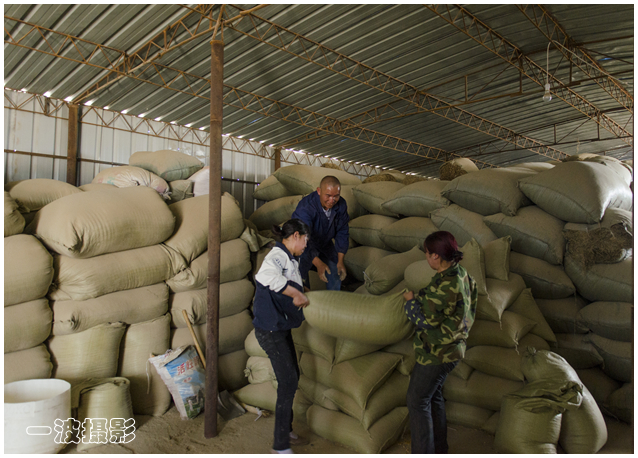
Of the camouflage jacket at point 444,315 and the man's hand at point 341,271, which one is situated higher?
the man's hand at point 341,271

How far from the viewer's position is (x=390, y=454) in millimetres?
2318

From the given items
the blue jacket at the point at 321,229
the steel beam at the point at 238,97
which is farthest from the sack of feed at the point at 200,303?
the steel beam at the point at 238,97

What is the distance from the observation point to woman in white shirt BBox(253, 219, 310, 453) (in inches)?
89.4

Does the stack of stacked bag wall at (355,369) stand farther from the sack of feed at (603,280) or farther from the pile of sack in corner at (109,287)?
the sack of feed at (603,280)

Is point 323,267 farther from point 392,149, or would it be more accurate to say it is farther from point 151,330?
point 392,149

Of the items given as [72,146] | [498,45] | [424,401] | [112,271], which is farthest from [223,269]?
[498,45]

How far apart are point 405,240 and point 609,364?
5.52ft

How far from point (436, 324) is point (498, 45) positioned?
276 inches

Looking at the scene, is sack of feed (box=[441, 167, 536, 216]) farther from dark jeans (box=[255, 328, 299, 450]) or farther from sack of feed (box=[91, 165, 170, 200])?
sack of feed (box=[91, 165, 170, 200])

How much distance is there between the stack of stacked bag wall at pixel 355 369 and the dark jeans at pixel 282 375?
309 mm

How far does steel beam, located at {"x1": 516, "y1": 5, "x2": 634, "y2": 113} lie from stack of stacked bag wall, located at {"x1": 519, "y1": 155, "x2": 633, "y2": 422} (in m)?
2.95

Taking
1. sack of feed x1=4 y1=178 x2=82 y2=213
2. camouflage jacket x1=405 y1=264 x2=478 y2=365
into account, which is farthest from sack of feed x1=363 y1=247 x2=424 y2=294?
sack of feed x1=4 y1=178 x2=82 y2=213

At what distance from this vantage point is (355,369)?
99.8 inches

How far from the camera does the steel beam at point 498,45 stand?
231 inches
